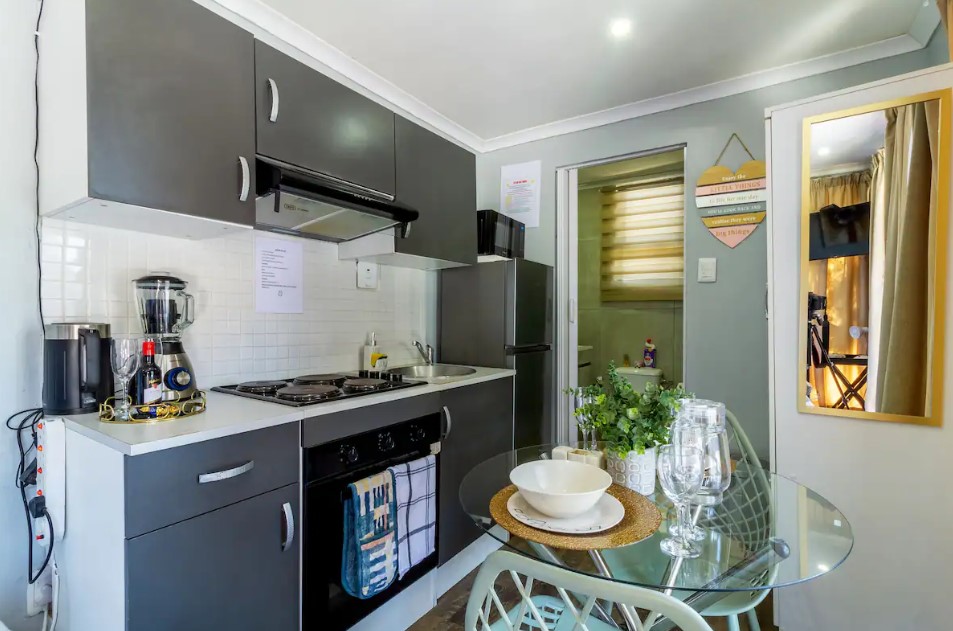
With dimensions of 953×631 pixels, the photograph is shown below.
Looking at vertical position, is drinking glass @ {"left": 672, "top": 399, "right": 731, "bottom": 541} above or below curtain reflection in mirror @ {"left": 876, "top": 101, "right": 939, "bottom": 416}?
below

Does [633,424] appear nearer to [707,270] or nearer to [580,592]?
[580,592]

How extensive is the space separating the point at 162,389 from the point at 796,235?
225cm

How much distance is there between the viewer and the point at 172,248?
1599 millimetres

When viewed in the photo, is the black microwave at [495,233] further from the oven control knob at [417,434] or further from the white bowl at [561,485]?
the white bowl at [561,485]

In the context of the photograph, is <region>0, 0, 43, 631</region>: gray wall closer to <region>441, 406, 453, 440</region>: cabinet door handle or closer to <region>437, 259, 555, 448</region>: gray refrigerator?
<region>441, 406, 453, 440</region>: cabinet door handle

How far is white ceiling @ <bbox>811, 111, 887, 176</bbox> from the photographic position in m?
1.52

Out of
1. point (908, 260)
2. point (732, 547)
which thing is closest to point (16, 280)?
point (732, 547)

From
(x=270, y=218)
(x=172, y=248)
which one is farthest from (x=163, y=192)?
(x=270, y=218)

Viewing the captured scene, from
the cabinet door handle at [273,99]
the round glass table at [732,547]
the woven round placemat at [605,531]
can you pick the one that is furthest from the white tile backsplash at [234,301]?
the woven round placemat at [605,531]

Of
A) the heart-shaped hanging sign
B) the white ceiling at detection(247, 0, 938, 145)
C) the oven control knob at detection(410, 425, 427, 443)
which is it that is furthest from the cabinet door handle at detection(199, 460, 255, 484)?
the heart-shaped hanging sign

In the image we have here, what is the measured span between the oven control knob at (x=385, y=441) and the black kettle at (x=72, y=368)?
85cm

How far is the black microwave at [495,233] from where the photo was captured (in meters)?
2.69

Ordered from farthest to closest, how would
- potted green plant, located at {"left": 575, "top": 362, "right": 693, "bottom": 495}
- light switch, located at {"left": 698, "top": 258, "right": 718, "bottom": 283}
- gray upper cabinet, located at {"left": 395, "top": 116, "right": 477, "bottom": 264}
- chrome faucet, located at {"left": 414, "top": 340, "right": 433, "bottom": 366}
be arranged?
1. chrome faucet, located at {"left": 414, "top": 340, "right": 433, "bottom": 366}
2. light switch, located at {"left": 698, "top": 258, "right": 718, "bottom": 283}
3. gray upper cabinet, located at {"left": 395, "top": 116, "right": 477, "bottom": 264}
4. potted green plant, located at {"left": 575, "top": 362, "right": 693, "bottom": 495}

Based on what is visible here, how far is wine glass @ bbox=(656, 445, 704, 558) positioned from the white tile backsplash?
162 cm
